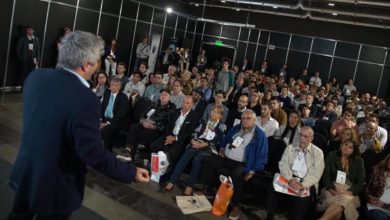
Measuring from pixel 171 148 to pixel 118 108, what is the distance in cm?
110

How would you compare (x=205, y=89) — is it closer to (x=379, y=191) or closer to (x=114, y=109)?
(x=114, y=109)

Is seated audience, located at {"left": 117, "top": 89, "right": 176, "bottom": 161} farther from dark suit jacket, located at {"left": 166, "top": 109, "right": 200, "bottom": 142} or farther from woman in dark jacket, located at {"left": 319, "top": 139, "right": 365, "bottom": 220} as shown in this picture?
woman in dark jacket, located at {"left": 319, "top": 139, "right": 365, "bottom": 220}

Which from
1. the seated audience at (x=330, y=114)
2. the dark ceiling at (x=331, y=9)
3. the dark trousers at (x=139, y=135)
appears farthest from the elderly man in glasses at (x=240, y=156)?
the dark ceiling at (x=331, y=9)

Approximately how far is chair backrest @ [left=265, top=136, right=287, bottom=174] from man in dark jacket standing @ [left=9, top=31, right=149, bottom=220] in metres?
3.16

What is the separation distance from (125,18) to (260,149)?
28.0 feet

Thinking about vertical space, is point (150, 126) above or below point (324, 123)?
below

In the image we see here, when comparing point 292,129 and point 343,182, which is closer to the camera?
point 343,182

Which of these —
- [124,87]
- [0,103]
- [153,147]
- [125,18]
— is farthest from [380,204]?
[125,18]

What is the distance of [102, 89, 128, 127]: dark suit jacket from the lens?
5.12 metres

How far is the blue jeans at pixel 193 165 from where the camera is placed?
432 cm

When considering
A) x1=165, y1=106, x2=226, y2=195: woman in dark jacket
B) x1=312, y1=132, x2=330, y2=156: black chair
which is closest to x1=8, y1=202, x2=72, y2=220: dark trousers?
x1=165, y1=106, x2=226, y2=195: woman in dark jacket

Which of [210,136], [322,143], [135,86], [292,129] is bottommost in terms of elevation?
[210,136]

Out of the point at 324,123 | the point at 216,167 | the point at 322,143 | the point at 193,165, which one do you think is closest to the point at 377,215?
the point at 322,143

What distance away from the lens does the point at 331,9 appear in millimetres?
10016
